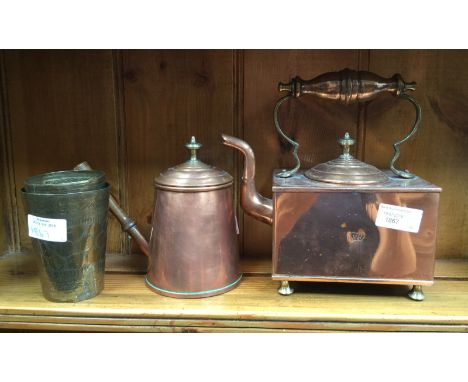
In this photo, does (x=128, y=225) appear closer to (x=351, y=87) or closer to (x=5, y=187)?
(x=5, y=187)

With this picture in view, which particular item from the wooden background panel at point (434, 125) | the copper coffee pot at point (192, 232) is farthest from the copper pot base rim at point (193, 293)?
the wooden background panel at point (434, 125)

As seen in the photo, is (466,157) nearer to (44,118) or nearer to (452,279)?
(452,279)

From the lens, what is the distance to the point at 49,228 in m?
0.80

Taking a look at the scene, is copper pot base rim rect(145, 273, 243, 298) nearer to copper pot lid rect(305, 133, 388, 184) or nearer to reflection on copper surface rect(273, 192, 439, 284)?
reflection on copper surface rect(273, 192, 439, 284)

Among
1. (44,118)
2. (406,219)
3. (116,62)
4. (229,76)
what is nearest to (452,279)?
→ (406,219)

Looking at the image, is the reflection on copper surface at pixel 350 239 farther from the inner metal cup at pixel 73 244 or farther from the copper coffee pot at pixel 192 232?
the inner metal cup at pixel 73 244

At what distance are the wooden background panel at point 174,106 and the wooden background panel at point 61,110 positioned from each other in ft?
0.16

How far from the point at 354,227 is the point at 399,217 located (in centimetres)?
8

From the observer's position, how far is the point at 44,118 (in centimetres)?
106

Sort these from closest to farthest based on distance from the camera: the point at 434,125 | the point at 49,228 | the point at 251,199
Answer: the point at 49,228 → the point at 251,199 → the point at 434,125

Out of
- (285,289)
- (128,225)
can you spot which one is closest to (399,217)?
(285,289)

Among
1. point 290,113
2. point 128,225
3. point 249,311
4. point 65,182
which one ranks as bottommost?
point 249,311

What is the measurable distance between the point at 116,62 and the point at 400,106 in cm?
64
